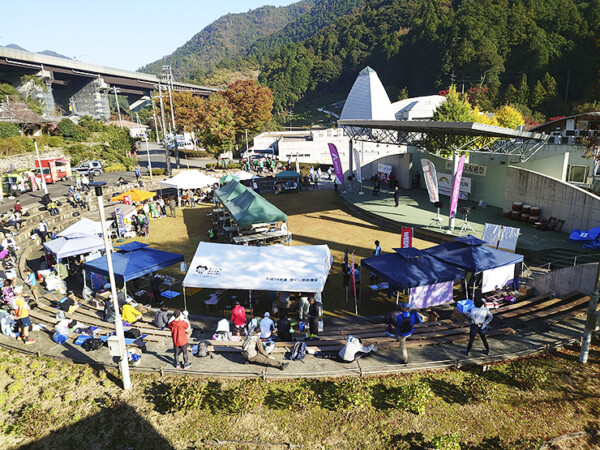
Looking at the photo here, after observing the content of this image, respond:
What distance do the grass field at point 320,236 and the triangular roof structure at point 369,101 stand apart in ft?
51.9

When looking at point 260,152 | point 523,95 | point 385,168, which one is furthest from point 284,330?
point 523,95

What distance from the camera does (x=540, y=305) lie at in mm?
11016

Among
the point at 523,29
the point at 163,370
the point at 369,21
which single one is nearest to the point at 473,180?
the point at 163,370

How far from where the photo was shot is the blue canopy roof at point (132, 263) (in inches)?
457

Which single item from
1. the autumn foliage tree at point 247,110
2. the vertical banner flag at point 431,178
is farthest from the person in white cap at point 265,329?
the autumn foliage tree at point 247,110

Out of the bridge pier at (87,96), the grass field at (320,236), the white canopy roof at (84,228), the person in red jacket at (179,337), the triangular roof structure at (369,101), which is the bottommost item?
the grass field at (320,236)

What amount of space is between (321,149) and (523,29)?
57347mm

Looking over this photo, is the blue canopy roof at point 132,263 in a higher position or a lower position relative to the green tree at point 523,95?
lower

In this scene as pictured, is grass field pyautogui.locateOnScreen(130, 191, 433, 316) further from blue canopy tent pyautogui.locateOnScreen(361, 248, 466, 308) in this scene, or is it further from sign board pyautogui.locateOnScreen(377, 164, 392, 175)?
sign board pyautogui.locateOnScreen(377, 164, 392, 175)

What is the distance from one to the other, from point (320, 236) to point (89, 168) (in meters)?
30.6

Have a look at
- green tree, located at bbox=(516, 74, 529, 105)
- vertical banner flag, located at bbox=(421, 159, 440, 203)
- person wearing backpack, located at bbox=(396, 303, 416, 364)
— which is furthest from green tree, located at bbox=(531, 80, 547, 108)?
person wearing backpack, located at bbox=(396, 303, 416, 364)

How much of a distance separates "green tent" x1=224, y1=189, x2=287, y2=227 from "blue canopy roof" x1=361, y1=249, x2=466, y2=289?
6.11 meters

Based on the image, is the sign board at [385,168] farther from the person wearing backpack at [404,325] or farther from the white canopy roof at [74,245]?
the person wearing backpack at [404,325]

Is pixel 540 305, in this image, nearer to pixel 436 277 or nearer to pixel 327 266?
pixel 436 277
